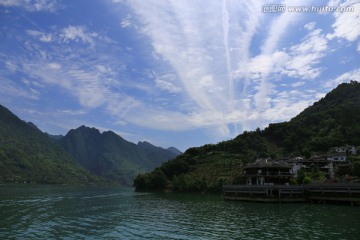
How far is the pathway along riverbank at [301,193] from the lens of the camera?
7812cm

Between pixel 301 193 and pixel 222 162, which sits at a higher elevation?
Result: pixel 222 162

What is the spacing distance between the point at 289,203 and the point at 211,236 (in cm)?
5182

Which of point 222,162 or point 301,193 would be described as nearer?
point 301,193

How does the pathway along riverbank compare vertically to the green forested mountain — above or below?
below

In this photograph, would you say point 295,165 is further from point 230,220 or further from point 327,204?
point 230,220

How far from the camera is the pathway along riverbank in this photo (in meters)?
78.1

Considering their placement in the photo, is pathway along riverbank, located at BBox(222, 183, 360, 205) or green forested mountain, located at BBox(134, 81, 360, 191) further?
green forested mountain, located at BBox(134, 81, 360, 191)

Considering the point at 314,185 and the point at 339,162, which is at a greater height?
the point at 339,162

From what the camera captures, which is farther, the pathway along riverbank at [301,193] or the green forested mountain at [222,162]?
the green forested mountain at [222,162]

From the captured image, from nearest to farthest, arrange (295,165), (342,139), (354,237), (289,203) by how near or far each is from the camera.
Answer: (354,237) → (289,203) → (295,165) → (342,139)

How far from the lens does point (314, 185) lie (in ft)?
283

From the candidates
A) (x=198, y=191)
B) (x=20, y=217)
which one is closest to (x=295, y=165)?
(x=198, y=191)

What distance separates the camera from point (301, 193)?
88.4m

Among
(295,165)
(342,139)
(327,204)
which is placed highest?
(342,139)
